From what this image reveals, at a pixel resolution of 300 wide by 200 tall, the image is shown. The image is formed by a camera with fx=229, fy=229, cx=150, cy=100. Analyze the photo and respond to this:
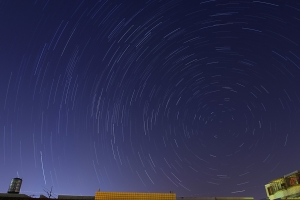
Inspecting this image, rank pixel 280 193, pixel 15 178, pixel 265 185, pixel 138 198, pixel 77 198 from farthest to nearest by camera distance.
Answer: pixel 265 185 < pixel 280 193 < pixel 15 178 < pixel 77 198 < pixel 138 198

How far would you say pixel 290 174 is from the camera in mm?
37062

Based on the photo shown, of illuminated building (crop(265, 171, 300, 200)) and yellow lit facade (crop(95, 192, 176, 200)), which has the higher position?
illuminated building (crop(265, 171, 300, 200))

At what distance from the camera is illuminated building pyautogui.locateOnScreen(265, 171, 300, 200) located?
3572cm

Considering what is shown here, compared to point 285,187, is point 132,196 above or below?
below

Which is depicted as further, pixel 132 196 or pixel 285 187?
pixel 285 187

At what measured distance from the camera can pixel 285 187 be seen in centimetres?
3806

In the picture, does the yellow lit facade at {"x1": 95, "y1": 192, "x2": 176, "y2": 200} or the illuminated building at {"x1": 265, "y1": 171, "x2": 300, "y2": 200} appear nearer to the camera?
the yellow lit facade at {"x1": 95, "y1": 192, "x2": 176, "y2": 200}

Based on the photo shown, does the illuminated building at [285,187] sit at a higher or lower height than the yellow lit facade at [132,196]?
higher

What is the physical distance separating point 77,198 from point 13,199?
605 centimetres

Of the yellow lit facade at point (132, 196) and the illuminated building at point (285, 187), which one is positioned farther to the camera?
the illuminated building at point (285, 187)

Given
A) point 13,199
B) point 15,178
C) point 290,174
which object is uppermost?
point 290,174

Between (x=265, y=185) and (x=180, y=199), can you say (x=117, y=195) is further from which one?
(x=265, y=185)

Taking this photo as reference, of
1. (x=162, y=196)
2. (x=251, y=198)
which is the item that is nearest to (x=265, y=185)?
(x=251, y=198)

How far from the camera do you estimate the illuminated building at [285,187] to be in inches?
1406
